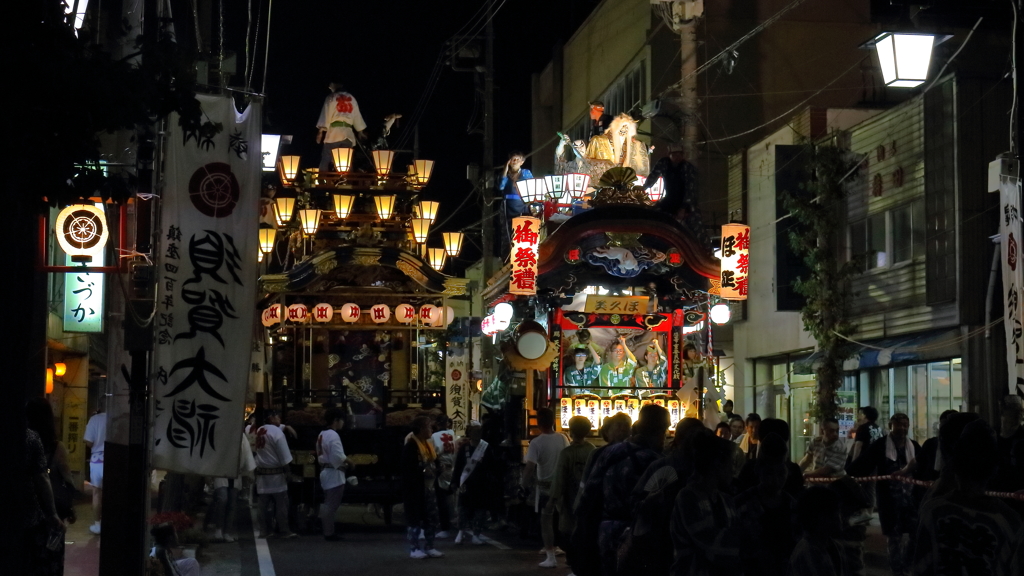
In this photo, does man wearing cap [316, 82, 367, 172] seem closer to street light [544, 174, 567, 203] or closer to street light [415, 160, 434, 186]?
street light [415, 160, 434, 186]

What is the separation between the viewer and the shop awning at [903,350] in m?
22.7

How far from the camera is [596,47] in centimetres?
4288

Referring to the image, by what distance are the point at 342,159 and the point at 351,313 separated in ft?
14.0

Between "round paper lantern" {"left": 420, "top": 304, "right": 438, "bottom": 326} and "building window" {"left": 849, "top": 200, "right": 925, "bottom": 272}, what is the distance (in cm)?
921

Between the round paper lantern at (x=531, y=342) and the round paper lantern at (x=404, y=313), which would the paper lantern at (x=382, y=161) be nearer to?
the round paper lantern at (x=404, y=313)

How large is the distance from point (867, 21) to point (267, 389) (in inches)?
888

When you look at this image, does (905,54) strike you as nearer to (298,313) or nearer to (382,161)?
(298,313)

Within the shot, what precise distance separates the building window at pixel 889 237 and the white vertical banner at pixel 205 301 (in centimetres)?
1752

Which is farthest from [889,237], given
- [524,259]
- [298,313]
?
[298,313]

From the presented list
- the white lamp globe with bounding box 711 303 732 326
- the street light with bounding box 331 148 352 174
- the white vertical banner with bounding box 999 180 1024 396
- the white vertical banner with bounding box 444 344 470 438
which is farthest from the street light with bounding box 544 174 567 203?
the white vertical banner with bounding box 444 344 470 438

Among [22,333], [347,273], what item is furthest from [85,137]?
[347,273]

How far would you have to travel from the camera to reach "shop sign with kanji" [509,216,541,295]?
1666cm

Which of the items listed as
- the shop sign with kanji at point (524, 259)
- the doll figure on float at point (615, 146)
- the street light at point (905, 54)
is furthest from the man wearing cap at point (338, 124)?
the street light at point (905, 54)

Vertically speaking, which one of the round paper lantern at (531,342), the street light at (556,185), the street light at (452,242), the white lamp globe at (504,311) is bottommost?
the round paper lantern at (531,342)
